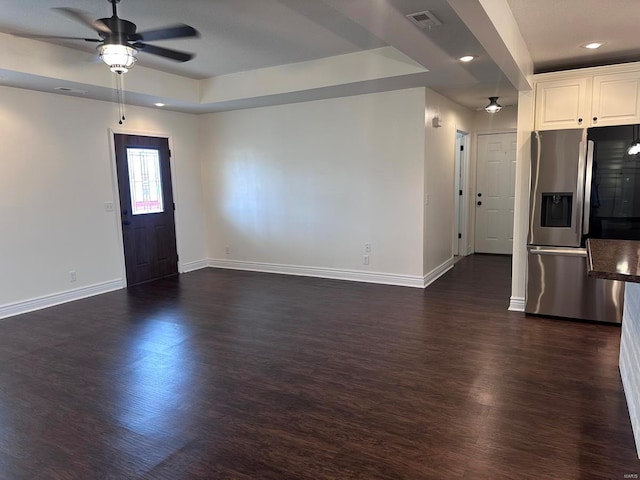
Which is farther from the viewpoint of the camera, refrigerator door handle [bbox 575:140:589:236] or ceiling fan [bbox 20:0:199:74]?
refrigerator door handle [bbox 575:140:589:236]

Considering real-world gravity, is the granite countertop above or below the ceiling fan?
below

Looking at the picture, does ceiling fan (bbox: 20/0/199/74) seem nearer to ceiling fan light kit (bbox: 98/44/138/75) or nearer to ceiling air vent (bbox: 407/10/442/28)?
ceiling fan light kit (bbox: 98/44/138/75)

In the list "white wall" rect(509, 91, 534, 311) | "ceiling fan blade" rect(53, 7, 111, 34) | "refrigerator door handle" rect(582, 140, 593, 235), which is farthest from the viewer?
"white wall" rect(509, 91, 534, 311)

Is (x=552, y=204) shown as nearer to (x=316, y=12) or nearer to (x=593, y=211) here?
(x=593, y=211)

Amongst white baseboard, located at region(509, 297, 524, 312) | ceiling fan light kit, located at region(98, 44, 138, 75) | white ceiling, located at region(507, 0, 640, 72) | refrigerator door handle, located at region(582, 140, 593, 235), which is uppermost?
white ceiling, located at region(507, 0, 640, 72)

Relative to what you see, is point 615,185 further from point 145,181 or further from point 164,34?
point 145,181

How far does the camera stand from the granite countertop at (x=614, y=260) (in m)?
1.75

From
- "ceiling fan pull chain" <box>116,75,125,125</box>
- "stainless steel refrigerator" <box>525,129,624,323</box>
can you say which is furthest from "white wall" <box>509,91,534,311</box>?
"ceiling fan pull chain" <box>116,75,125,125</box>

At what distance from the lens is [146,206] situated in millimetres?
6027

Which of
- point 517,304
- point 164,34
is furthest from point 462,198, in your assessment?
point 164,34

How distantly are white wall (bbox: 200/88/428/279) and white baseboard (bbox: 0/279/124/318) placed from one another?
73.1 inches

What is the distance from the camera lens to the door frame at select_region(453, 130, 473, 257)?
7.21 meters

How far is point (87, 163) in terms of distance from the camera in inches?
207

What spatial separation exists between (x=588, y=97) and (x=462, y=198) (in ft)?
11.6
